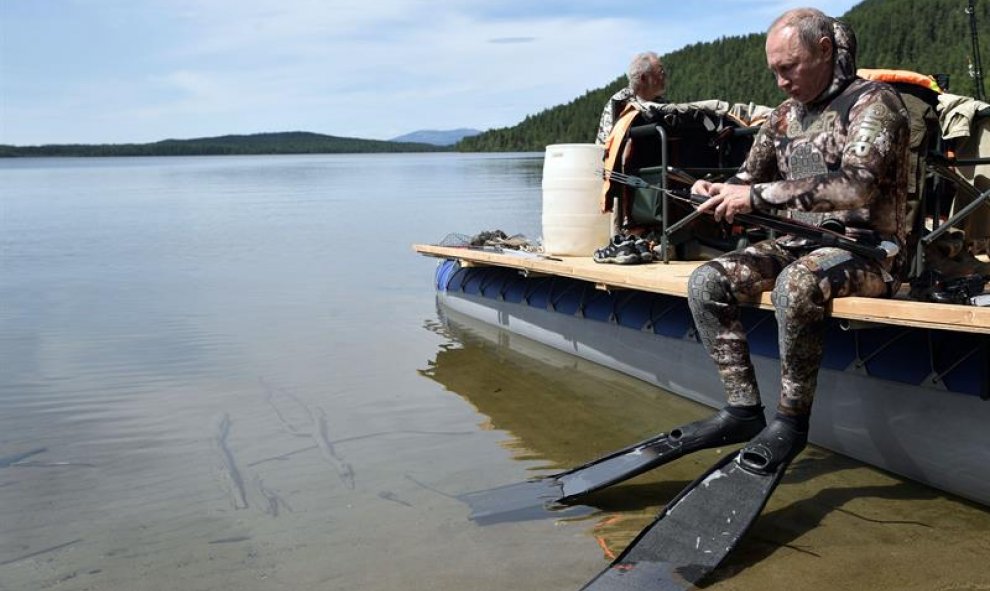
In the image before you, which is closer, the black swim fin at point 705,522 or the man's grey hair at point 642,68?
the black swim fin at point 705,522

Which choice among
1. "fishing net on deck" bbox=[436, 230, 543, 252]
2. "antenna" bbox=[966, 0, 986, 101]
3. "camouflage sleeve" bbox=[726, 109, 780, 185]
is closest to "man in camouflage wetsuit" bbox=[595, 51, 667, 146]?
"fishing net on deck" bbox=[436, 230, 543, 252]

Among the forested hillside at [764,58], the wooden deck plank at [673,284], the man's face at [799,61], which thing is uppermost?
the forested hillside at [764,58]

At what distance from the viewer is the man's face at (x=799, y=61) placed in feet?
14.5

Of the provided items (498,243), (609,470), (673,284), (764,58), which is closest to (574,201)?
(498,243)

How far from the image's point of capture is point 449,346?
9.39 metres

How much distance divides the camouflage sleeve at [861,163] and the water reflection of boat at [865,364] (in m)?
0.46

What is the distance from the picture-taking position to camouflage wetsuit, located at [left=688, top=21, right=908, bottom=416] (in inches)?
168

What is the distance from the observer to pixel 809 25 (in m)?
4.38

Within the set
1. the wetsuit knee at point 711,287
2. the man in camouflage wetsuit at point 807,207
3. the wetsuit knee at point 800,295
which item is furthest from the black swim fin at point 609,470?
the wetsuit knee at point 800,295

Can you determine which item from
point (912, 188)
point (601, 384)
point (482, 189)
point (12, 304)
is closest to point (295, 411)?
point (601, 384)

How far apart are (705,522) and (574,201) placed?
14.5ft

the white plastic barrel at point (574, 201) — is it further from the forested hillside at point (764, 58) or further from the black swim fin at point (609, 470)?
the forested hillside at point (764, 58)

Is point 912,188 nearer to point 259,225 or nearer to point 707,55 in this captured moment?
point 259,225

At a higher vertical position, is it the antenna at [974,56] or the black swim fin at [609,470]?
the antenna at [974,56]
